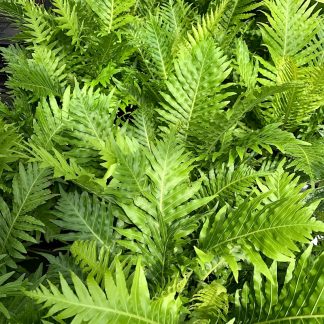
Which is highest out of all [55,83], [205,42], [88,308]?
[205,42]

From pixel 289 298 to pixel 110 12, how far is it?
5.65ft

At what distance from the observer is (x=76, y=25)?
238 centimetres

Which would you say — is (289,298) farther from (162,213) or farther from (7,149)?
(7,149)

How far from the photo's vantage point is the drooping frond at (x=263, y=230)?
1.37 m

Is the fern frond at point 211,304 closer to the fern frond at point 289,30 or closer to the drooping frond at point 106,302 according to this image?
the drooping frond at point 106,302

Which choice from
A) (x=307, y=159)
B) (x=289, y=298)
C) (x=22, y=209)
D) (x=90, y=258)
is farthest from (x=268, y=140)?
A: (x=22, y=209)

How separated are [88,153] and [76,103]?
21 centimetres

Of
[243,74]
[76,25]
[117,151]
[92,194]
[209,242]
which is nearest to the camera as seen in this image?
[209,242]

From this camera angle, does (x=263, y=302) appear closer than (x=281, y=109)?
Yes

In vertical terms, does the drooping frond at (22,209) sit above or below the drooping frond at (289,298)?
above

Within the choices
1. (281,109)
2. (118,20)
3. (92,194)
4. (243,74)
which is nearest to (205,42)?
(243,74)

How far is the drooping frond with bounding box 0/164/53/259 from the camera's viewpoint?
1.62 m

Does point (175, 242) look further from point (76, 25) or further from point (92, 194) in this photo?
point (76, 25)

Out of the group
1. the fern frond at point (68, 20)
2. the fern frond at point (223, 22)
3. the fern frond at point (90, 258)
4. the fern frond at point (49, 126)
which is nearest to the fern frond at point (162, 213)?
the fern frond at point (90, 258)
